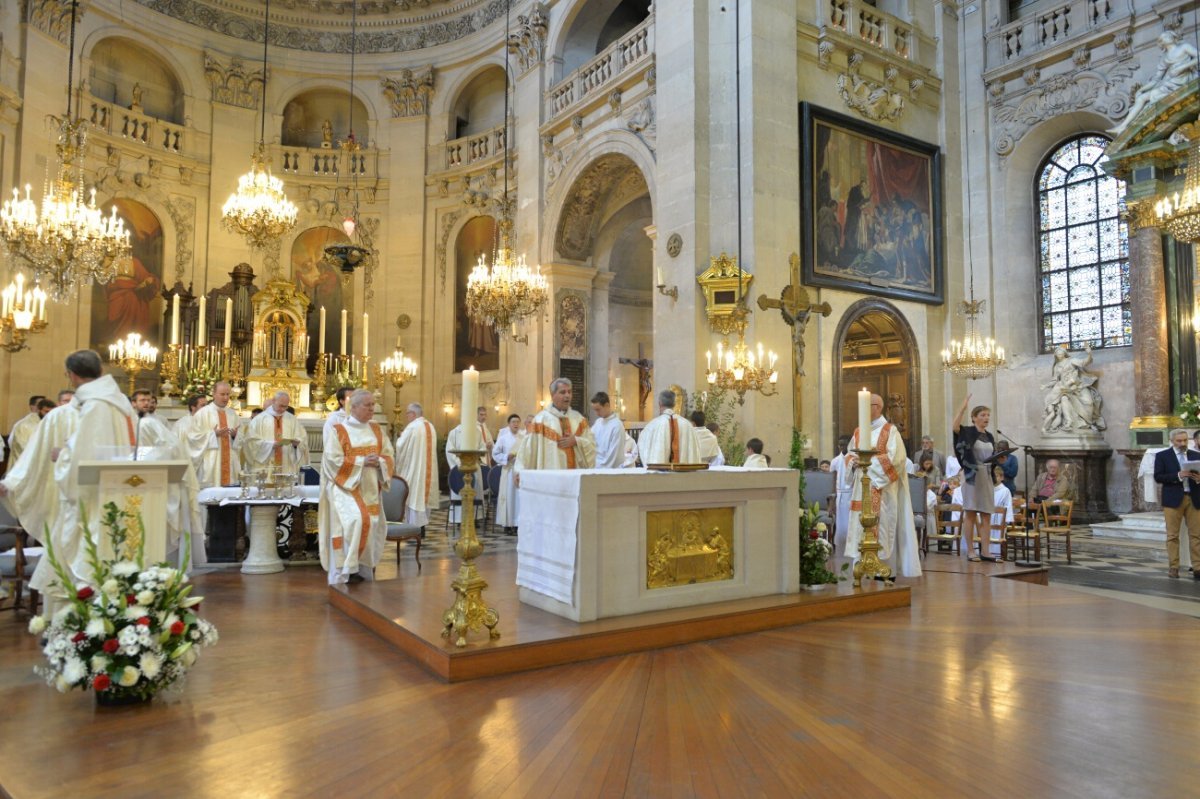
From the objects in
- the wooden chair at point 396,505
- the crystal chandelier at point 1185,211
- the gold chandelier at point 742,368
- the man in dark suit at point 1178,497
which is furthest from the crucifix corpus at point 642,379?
the wooden chair at point 396,505

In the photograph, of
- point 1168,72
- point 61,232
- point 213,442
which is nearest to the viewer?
point 213,442

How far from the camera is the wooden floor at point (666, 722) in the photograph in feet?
9.17

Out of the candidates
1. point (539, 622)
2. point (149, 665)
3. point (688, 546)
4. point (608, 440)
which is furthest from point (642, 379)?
point (149, 665)

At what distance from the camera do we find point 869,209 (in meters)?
13.8

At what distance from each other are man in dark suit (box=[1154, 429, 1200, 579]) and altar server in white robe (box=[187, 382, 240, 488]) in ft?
34.6

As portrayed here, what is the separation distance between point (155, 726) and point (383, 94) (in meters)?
19.3

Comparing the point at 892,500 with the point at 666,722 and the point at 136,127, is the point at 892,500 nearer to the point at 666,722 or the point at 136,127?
the point at 666,722

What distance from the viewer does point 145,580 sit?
361cm

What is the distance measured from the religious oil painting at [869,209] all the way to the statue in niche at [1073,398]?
2.44 metres

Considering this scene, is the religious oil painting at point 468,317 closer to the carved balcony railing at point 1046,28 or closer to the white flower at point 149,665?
the carved balcony railing at point 1046,28

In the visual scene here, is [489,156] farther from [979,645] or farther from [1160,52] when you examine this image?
[979,645]

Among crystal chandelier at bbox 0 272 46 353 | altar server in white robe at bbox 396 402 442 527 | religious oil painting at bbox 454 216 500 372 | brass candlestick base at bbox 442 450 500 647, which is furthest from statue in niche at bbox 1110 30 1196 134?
crystal chandelier at bbox 0 272 46 353

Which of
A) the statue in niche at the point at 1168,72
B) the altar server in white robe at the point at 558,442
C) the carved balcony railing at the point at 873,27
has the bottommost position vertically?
→ the altar server in white robe at the point at 558,442

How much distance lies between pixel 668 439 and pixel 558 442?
4.55 feet
